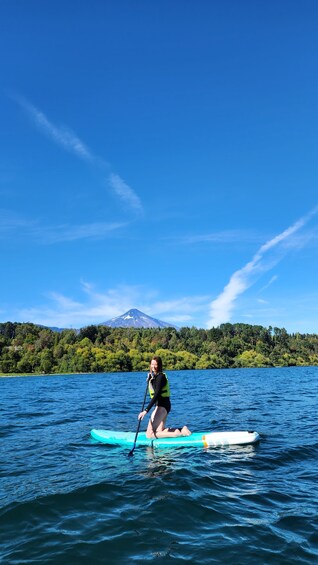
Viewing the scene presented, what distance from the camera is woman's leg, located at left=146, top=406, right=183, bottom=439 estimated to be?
1427 cm

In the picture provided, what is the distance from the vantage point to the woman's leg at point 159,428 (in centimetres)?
1427

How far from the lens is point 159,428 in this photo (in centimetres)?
1445

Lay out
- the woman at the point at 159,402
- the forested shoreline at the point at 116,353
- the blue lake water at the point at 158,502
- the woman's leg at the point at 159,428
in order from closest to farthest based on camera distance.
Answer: the blue lake water at the point at 158,502
the woman at the point at 159,402
the woman's leg at the point at 159,428
the forested shoreline at the point at 116,353

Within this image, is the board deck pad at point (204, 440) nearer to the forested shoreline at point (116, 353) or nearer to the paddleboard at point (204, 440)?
the paddleboard at point (204, 440)

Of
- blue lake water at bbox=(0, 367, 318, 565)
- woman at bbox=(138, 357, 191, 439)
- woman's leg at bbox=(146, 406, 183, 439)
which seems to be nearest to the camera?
blue lake water at bbox=(0, 367, 318, 565)

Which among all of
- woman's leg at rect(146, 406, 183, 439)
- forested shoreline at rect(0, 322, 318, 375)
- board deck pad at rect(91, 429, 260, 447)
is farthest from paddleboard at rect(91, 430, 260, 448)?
forested shoreline at rect(0, 322, 318, 375)

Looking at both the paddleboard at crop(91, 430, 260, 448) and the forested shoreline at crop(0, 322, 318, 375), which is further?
the forested shoreline at crop(0, 322, 318, 375)

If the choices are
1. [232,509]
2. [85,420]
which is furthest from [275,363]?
[232,509]

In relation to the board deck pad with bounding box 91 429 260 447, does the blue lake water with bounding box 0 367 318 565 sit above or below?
below

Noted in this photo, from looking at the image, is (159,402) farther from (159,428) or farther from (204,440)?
(204,440)

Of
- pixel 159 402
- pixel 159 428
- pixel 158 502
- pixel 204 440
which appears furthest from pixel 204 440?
pixel 158 502

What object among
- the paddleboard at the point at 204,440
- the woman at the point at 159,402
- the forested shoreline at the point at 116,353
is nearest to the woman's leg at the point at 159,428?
the woman at the point at 159,402

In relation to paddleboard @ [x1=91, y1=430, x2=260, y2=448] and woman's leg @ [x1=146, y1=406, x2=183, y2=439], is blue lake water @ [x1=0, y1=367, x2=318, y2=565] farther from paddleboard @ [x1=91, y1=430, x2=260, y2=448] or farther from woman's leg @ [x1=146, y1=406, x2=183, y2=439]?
woman's leg @ [x1=146, y1=406, x2=183, y2=439]

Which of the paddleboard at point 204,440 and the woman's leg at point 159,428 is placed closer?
the paddleboard at point 204,440
